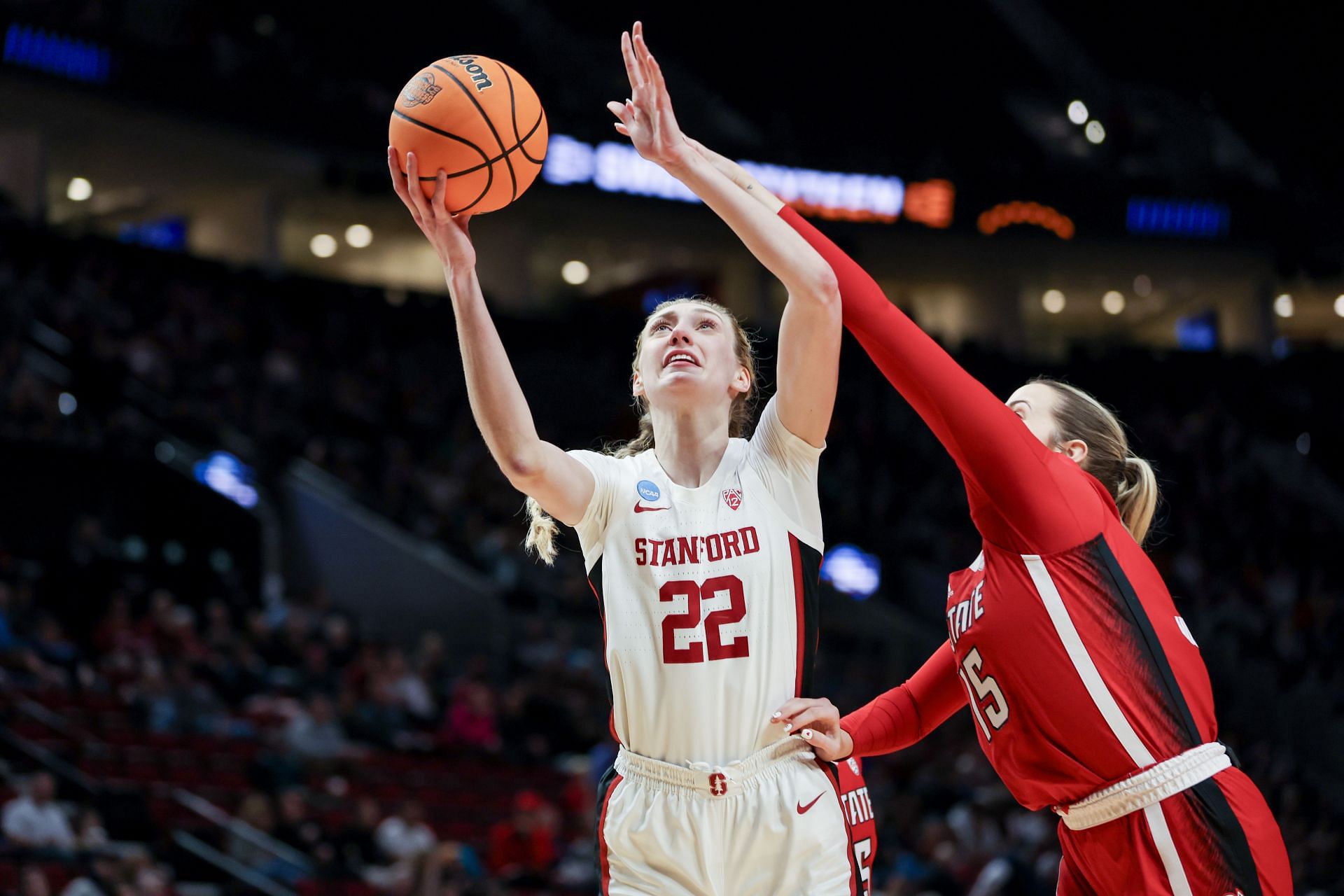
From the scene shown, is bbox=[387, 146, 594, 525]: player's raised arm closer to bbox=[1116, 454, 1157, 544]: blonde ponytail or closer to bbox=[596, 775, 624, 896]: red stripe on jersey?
bbox=[596, 775, 624, 896]: red stripe on jersey

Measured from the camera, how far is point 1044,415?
367cm

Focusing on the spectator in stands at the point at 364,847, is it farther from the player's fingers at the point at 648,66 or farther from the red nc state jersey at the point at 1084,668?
the player's fingers at the point at 648,66

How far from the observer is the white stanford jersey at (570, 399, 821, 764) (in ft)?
10.9

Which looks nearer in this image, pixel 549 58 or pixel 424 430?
pixel 424 430

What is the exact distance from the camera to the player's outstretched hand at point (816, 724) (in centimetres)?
332

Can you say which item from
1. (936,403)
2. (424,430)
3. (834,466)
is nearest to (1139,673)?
(936,403)

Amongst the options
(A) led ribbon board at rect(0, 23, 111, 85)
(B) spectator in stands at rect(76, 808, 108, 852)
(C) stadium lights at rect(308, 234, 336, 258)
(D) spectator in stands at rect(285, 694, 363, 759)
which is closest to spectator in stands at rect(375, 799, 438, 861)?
(D) spectator in stands at rect(285, 694, 363, 759)

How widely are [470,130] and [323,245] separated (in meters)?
23.7

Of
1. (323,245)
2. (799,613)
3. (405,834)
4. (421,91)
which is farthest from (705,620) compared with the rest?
(323,245)

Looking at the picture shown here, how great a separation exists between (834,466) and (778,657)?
19.5m

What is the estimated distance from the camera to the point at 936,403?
125 inches

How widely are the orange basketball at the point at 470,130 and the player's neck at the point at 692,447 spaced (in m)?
0.72

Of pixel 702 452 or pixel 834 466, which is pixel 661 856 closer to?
pixel 702 452

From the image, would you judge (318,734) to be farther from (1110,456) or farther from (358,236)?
(358,236)
